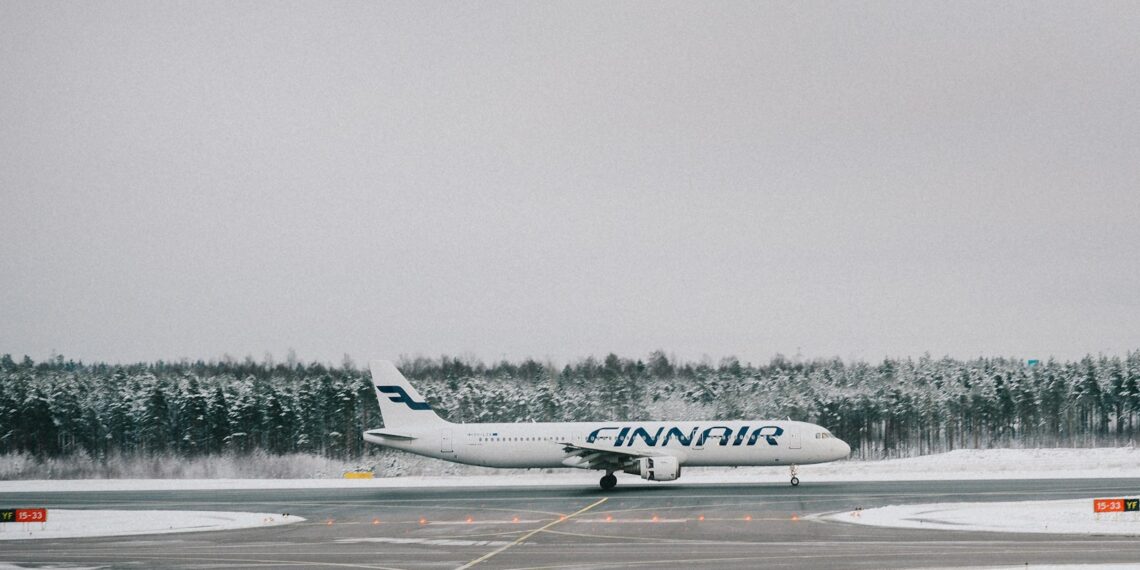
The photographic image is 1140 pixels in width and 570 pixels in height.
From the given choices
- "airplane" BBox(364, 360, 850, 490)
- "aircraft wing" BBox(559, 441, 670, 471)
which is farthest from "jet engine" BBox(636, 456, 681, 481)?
"aircraft wing" BBox(559, 441, 670, 471)

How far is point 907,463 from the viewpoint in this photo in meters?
68.6

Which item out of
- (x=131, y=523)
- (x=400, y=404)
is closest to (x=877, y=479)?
(x=400, y=404)

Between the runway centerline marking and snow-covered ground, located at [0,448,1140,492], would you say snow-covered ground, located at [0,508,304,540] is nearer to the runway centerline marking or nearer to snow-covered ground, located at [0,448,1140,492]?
the runway centerline marking

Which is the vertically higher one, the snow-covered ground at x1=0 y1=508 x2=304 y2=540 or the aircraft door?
the aircraft door

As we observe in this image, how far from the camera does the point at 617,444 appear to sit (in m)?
55.9

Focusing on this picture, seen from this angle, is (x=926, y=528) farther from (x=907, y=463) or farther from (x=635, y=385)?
(x=635, y=385)

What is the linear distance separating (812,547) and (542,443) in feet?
91.1

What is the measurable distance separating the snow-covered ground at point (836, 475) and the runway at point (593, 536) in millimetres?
6872

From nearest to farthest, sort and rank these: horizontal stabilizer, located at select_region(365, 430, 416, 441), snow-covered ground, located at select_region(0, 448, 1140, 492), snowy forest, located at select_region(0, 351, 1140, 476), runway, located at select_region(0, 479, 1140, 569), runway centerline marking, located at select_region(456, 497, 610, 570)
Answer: runway centerline marking, located at select_region(456, 497, 610, 570) → runway, located at select_region(0, 479, 1140, 569) → horizontal stabilizer, located at select_region(365, 430, 416, 441) → snow-covered ground, located at select_region(0, 448, 1140, 492) → snowy forest, located at select_region(0, 351, 1140, 476)

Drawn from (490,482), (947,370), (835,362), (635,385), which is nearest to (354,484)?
(490,482)

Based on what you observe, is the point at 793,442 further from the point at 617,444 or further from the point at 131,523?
the point at 131,523

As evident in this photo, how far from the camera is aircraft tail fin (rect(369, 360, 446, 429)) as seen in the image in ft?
191

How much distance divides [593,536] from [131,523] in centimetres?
1847

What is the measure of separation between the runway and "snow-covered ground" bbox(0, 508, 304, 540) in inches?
61.1
